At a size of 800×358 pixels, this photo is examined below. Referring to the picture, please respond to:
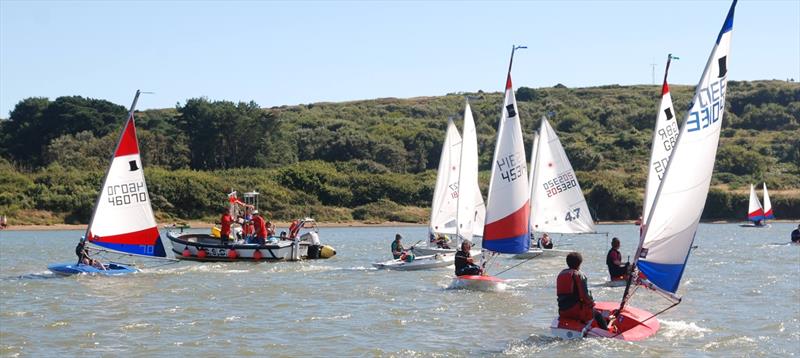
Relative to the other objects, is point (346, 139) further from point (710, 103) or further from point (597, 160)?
point (710, 103)

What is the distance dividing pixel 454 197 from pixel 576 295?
1906cm

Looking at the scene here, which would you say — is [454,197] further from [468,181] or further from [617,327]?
[617,327]

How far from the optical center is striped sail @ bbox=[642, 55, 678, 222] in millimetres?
25188

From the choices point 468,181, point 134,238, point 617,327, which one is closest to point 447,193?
point 468,181

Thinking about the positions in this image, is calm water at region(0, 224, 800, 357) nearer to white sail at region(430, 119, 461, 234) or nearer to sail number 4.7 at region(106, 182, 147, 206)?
sail number 4.7 at region(106, 182, 147, 206)

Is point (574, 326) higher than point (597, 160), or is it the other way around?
point (597, 160)

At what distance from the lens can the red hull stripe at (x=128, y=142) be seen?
2914cm

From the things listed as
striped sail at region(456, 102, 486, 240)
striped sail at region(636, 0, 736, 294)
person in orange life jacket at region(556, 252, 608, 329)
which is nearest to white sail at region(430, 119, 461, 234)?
striped sail at region(456, 102, 486, 240)

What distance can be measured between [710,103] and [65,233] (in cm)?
5295

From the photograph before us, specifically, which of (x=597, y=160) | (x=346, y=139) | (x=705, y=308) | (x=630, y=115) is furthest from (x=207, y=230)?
(x=630, y=115)

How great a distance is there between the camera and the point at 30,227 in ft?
213

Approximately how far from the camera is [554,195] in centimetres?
3619

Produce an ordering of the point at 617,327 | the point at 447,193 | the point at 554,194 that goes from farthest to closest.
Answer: the point at 554,194 → the point at 447,193 → the point at 617,327

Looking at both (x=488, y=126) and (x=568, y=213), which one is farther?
(x=488, y=126)
